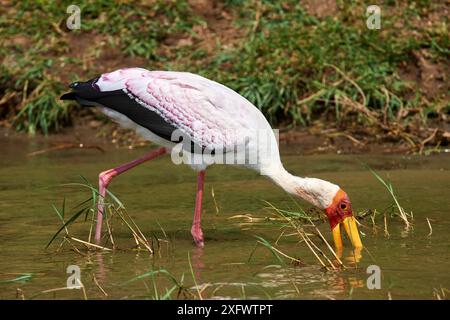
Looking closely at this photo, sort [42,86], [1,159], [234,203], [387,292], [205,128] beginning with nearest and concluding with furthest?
[387,292] < [205,128] < [234,203] < [1,159] < [42,86]

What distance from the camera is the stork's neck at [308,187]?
6.49 meters

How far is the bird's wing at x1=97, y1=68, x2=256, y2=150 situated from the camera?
6.60 m

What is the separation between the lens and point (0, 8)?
11500 millimetres

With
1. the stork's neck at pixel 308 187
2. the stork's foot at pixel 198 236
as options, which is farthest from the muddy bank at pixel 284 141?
the stork's foot at pixel 198 236

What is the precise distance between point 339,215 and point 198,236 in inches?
31.5

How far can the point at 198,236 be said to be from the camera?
21.3 ft

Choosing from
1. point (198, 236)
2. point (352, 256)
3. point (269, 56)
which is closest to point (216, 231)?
point (198, 236)

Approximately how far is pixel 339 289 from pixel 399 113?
14.8 feet

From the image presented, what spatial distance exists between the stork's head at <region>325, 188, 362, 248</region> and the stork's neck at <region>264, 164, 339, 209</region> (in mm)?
28

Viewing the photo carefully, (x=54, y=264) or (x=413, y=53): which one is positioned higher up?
(x=413, y=53)

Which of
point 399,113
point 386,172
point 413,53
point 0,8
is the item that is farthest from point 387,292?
point 0,8

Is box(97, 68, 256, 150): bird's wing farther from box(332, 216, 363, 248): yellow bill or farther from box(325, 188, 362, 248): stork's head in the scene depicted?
box(332, 216, 363, 248): yellow bill

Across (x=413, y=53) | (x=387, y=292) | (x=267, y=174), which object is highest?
(x=413, y=53)

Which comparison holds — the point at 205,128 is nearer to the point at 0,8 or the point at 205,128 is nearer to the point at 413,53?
the point at 413,53
